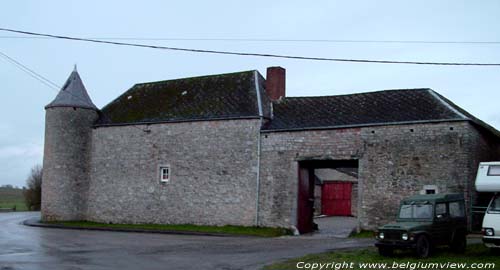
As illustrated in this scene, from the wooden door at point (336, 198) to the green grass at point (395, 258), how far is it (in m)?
29.7

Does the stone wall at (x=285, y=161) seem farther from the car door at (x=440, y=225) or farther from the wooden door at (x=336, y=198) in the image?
the wooden door at (x=336, y=198)

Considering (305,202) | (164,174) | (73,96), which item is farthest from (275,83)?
(73,96)

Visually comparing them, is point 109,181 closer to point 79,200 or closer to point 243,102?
point 79,200

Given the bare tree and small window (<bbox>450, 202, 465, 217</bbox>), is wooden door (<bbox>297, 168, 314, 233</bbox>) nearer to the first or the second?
small window (<bbox>450, 202, 465, 217</bbox>)

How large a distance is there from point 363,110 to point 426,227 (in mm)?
12133

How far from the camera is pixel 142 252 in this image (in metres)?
17.8

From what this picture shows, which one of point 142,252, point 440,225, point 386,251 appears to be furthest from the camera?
point 142,252

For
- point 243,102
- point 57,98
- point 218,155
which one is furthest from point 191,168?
point 57,98

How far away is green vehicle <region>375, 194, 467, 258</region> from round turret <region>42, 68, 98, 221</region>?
2231cm

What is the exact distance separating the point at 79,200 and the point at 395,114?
19134 mm

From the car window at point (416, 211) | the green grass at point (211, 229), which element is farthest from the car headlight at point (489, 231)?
the green grass at point (211, 229)

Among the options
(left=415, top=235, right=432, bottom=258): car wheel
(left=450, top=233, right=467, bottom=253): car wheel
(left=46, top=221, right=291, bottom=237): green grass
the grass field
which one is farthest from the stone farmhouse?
the grass field

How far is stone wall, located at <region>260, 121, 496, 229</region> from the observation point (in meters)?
23.3

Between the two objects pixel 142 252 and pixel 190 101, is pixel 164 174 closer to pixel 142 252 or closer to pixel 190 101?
pixel 190 101
